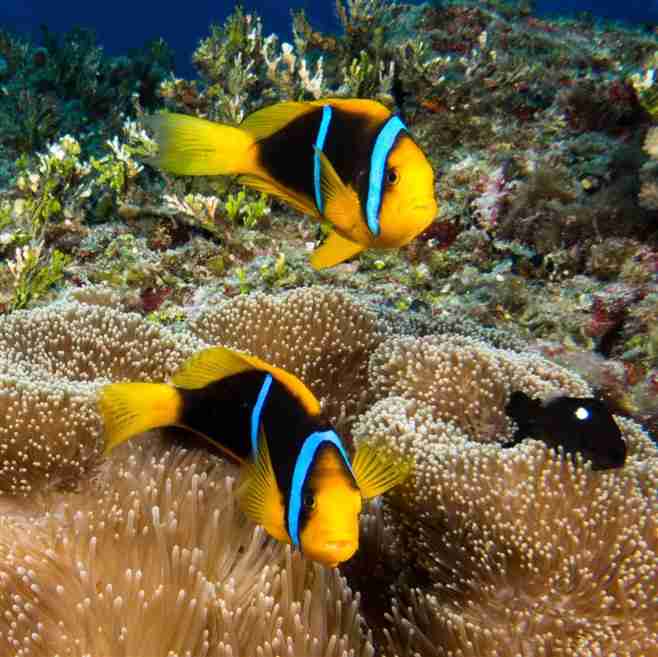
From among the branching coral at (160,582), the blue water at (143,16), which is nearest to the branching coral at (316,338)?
the branching coral at (160,582)

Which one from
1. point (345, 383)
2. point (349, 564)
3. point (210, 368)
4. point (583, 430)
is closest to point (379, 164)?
point (210, 368)

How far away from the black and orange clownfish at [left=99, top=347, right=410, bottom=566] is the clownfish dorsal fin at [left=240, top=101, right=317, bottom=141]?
24.4 inches

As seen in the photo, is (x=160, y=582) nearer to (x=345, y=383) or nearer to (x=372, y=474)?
(x=372, y=474)

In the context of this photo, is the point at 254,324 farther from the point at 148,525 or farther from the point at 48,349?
the point at 148,525

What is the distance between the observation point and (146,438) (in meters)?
2.18

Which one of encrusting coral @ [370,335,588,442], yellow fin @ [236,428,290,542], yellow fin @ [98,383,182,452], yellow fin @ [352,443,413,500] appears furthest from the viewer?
encrusting coral @ [370,335,588,442]

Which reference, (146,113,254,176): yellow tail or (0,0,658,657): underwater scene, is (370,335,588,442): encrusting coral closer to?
(0,0,658,657): underwater scene

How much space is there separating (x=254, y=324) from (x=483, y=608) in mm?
1466

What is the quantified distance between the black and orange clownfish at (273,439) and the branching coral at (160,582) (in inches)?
12.6

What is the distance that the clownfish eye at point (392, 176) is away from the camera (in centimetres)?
154

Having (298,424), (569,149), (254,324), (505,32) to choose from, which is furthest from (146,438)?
(505,32)

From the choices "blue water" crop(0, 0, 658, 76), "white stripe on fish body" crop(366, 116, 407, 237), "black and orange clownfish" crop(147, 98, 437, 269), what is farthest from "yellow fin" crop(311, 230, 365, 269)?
"blue water" crop(0, 0, 658, 76)

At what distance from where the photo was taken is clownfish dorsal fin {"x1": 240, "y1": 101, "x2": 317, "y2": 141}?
68.2 inches

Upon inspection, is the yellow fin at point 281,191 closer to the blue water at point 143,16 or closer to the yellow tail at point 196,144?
the yellow tail at point 196,144
